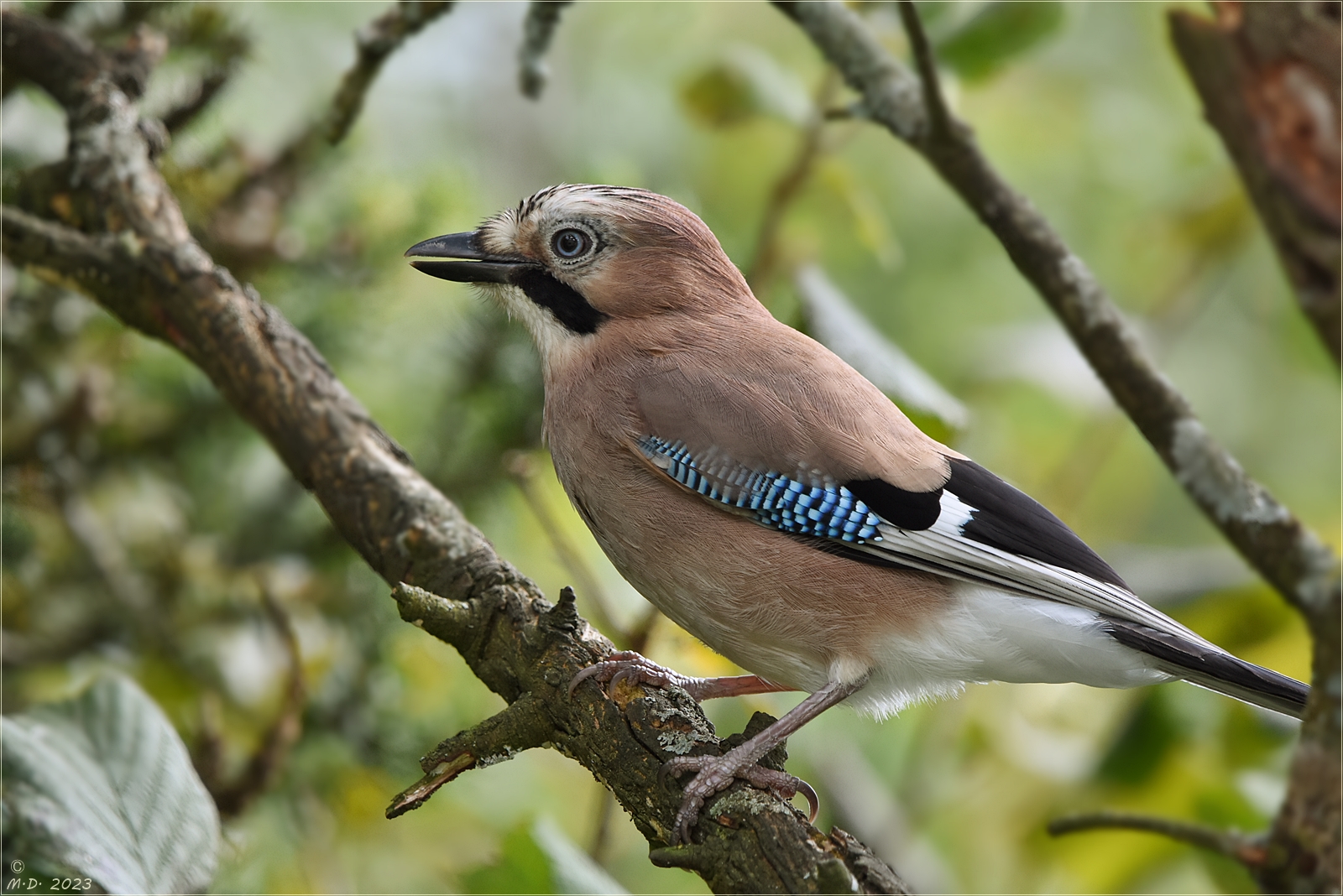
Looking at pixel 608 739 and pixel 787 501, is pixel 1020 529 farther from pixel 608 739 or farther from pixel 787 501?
pixel 608 739

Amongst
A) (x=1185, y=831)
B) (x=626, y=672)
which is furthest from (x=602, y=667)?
(x=1185, y=831)

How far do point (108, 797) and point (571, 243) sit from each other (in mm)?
1953

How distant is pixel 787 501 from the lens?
317 cm

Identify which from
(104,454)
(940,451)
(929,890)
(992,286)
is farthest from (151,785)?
(992,286)

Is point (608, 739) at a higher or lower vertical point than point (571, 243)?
lower

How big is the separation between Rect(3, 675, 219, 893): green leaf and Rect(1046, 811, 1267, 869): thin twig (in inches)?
84.7

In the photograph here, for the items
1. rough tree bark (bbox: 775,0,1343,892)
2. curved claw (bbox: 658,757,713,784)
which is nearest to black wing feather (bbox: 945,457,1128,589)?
rough tree bark (bbox: 775,0,1343,892)

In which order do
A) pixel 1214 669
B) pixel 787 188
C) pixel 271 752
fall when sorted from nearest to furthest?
pixel 1214 669, pixel 271 752, pixel 787 188

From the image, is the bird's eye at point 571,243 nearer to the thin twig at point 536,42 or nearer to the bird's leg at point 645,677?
the thin twig at point 536,42

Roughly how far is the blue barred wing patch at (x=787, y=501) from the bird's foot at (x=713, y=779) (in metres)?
0.64

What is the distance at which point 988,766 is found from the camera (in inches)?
181

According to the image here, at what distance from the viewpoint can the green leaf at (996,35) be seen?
3.94 metres

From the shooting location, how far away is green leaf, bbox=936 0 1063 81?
12.9 ft

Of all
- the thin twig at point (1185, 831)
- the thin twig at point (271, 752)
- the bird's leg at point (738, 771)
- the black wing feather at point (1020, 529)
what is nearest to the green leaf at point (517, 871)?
the bird's leg at point (738, 771)
